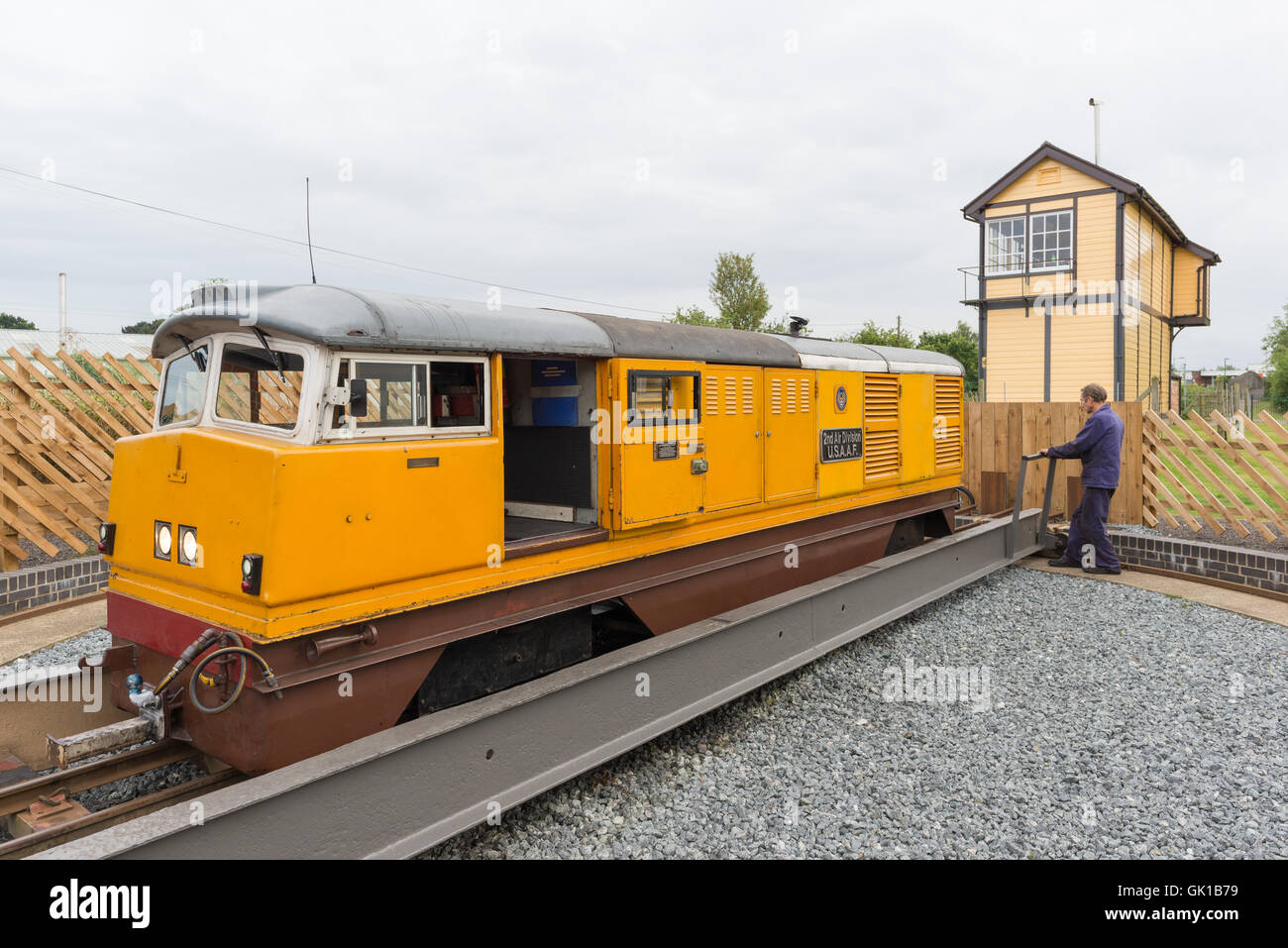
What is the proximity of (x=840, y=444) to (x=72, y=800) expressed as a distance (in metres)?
6.13

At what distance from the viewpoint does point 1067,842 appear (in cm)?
433

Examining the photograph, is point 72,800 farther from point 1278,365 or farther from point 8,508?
point 1278,365

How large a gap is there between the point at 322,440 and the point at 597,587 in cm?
213

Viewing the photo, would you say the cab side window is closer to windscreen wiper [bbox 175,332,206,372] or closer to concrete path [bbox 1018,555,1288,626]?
windscreen wiper [bbox 175,332,206,372]

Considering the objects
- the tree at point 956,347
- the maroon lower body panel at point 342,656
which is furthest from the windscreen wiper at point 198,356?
the tree at point 956,347

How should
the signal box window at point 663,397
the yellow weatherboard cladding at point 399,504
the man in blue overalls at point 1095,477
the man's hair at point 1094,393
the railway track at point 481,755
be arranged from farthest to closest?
the man's hair at point 1094,393, the man in blue overalls at point 1095,477, the signal box window at point 663,397, the yellow weatherboard cladding at point 399,504, the railway track at point 481,755

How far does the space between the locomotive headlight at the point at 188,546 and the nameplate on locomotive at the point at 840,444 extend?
5.01 metres

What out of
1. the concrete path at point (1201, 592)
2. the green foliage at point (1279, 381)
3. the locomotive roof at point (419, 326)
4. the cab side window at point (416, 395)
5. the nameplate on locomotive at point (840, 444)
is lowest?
the concrete path at point (1201, 592)

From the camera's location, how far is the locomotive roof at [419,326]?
3.95 metres

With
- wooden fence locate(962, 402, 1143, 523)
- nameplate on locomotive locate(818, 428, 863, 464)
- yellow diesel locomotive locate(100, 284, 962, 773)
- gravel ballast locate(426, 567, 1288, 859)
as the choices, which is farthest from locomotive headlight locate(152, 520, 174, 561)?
wooden fence locate(962, 402, 1143, 523)

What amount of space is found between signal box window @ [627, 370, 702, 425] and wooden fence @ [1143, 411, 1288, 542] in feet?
24.5

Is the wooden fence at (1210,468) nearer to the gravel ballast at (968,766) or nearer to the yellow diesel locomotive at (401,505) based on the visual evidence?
the gravel ballast at (968,766)

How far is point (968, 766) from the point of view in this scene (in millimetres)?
5156

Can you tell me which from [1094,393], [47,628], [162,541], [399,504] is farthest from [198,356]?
[1094,393]
